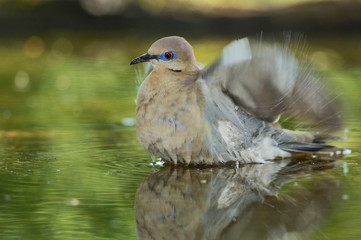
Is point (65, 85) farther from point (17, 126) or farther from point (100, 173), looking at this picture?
point (100, 173)

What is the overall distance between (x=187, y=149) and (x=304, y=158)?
3.86ft

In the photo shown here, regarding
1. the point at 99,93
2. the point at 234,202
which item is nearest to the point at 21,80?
the point at 99,93

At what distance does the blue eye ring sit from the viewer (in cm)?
590

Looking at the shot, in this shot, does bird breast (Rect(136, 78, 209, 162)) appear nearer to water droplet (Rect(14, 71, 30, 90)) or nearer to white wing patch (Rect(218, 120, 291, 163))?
white wing patch (Rect(218, 120, 291, 163))

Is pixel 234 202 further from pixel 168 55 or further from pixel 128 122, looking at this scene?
pixel 128 122

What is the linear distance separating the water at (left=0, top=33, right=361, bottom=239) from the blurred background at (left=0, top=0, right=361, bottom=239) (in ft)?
0.05

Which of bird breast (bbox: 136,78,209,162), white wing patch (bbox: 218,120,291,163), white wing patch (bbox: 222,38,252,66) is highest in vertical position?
white wing patch (bbox: 222,38,252,66)

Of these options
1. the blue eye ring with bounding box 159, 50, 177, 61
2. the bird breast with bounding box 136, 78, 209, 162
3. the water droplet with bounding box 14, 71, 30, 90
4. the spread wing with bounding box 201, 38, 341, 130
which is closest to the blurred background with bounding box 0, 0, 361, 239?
the water droplet with bounding box 14, 71, 30, 90

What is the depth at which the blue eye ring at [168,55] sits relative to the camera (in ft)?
19.4

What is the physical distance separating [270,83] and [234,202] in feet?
3.64

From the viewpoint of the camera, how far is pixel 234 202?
4.88 metres

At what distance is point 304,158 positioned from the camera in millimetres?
6395

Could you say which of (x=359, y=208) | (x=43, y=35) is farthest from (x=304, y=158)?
(x=43, y=35)

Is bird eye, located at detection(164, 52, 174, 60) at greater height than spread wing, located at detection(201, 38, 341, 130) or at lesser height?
greater
